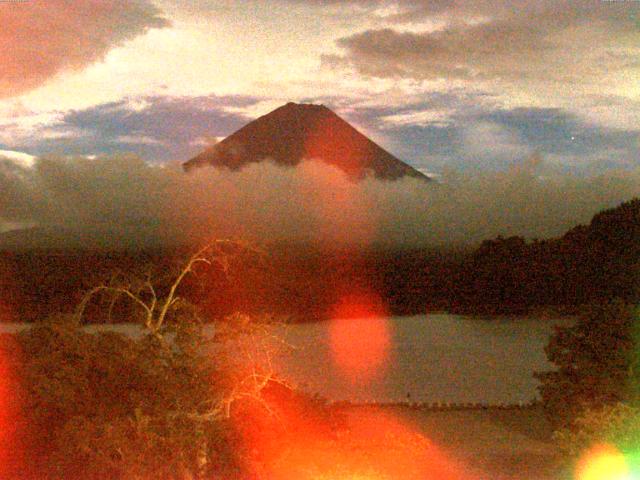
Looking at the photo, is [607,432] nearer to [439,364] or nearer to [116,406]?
[116,406]

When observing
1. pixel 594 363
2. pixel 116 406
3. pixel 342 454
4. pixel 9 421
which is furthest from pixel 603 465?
pixel 9 421

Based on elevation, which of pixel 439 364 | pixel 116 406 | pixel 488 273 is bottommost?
pixel 439 364

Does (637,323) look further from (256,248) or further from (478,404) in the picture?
(256,248)

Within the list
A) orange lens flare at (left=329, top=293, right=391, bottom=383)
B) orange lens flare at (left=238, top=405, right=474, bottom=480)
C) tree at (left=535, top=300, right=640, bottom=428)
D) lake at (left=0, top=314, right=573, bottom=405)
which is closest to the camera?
orange lens flare at (left=238, top=405, right=474, bottom=480)

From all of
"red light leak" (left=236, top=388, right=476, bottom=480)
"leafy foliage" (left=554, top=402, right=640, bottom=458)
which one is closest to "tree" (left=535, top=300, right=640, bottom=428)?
"leafy foliage" (left=554, top=402, right=640, bottom=458)

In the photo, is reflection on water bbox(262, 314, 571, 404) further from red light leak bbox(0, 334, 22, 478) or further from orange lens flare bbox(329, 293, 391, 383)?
red light leak bbox(0, 334, 22, 478)

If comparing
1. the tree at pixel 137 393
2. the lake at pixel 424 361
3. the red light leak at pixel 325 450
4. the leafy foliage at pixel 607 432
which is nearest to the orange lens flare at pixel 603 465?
the leafy foliage at pixel 607 432
